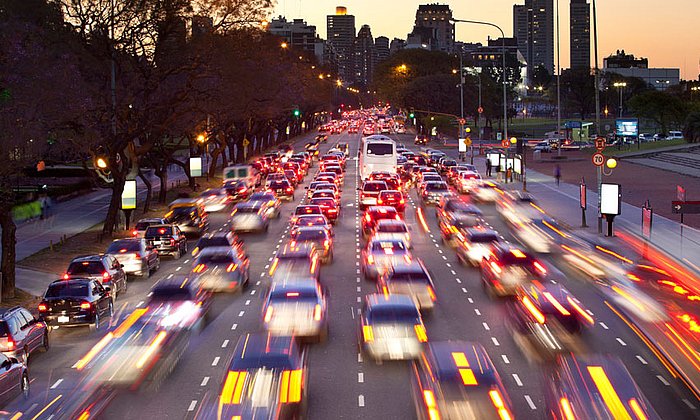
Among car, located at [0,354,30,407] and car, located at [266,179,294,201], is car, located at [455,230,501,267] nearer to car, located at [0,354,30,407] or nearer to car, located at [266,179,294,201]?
car, located at [0,354,30,407]

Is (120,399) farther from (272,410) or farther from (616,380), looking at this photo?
(616,380)

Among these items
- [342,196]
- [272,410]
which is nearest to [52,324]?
[272,410]

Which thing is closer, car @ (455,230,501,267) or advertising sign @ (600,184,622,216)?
car @ (455,230,501,267)

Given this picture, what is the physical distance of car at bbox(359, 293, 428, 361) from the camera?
1959cm

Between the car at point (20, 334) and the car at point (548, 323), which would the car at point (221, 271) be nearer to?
the car at point (20, 334)

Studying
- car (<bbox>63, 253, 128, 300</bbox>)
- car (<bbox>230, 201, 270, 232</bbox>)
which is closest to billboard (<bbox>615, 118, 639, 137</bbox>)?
car (<bbox>230, 201, 270, 232</bbox>)

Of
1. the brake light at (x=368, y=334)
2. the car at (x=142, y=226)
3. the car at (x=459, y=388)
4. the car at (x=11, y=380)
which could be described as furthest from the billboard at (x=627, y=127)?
the car at (x=11, y=380)

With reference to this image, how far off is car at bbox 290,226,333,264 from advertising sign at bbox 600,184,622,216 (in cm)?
1356

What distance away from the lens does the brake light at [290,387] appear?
575 inches

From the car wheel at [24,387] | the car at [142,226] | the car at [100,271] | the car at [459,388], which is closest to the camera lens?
the car at [459,388]

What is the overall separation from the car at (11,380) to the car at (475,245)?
59.4 ft

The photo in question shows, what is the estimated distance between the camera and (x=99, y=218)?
173 feet

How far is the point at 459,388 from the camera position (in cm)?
1354

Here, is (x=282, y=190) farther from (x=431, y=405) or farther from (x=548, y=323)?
(x=431, y=405)
